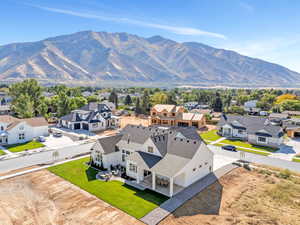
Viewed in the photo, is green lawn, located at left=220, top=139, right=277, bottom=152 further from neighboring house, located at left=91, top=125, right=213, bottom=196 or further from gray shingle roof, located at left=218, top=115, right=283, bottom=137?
neighboring house, located at left=91, top=125, right=213, bottom=196

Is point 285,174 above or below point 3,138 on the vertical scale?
below

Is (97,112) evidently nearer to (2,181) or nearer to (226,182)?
(2,181)

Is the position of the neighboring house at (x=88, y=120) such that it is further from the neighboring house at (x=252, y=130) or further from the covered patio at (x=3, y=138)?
the neighboring house at (x=252, y=130)

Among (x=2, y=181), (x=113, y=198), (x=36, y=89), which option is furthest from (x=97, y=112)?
(x=113, y=198)

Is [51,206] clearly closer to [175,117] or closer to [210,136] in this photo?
[210,136]

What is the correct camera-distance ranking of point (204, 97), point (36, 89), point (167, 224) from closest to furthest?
point (167, 224) < point (36, 89) < point (204, 97)

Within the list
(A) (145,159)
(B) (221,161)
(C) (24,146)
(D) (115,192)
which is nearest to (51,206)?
(D) (115,192)
